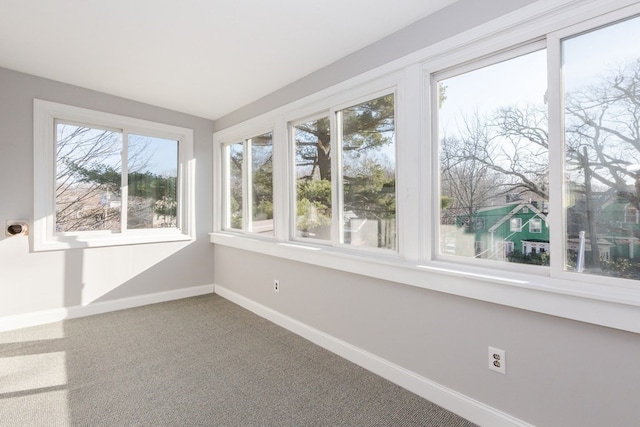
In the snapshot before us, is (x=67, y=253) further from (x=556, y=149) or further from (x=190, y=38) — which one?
(x=556, y=149)

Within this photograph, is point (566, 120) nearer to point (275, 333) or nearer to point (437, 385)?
point (437, 385)

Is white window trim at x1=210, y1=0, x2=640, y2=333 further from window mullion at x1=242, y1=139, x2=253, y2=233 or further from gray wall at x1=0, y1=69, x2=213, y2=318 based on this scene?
gray wall at x1=0, y1=69, x2=213, y2=318

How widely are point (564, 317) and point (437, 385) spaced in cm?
84

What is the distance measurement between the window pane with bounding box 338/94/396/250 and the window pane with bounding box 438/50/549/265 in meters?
0.38

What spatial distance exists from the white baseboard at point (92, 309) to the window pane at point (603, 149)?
3.84 meters

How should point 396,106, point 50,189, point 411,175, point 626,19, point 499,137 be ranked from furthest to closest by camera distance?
1. point 50,189
2. point 396,106
3. point 411,175
4. point 499,137
5. point 626,19

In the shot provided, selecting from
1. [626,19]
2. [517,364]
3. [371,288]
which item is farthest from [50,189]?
[626,19]

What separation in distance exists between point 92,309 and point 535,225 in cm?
401

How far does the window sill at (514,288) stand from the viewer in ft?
4.36

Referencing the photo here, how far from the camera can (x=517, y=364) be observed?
63.8 inches

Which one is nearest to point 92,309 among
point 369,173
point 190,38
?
point 190,38

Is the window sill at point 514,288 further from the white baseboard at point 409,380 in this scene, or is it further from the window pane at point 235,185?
the window pane at point 235,185

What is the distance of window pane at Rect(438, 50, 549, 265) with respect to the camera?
1.66 metres

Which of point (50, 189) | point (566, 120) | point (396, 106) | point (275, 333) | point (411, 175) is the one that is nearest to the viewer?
point (566, 120)
